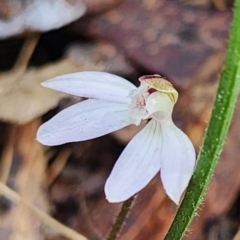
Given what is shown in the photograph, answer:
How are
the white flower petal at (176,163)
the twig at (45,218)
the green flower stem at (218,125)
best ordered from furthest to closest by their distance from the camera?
the twig at (45,218) → the white flower petal at (176,163) → the green flower stem at (218,125)

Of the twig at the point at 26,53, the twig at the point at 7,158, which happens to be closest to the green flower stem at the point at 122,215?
the twig at the point at 7,158

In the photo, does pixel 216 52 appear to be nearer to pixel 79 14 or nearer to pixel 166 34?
pixel 166 34

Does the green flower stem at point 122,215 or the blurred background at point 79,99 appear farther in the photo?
the blurred background at point 79,99

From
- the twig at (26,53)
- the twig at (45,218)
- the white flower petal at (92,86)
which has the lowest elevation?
the twig at (45,218)

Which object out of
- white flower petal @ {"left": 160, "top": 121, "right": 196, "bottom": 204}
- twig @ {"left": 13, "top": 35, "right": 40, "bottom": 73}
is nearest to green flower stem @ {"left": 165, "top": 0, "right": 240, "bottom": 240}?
white flower petal @ {"left": 160, "top": 121, "right": 196, "bottom": 204}

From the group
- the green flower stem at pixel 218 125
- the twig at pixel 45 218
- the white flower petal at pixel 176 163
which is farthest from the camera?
the twig at pixel 45 218

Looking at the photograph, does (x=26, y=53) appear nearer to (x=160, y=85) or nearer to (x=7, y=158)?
(x=7, y=158)

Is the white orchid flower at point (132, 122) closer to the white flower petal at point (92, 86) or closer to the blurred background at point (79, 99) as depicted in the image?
the white flower petal at point (92, 86)

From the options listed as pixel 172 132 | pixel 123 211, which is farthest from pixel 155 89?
pixel 123 211
